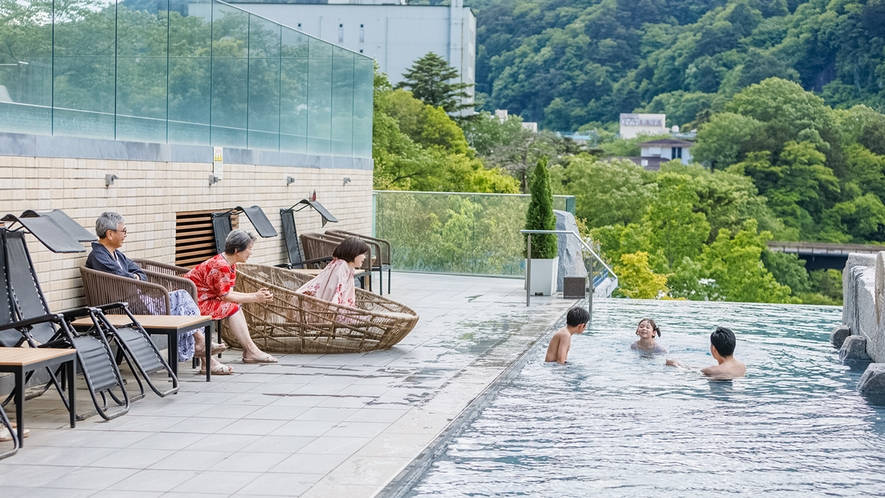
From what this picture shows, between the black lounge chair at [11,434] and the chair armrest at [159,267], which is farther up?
the chair armrest at [159,267]

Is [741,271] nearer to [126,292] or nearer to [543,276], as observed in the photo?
[543,276]

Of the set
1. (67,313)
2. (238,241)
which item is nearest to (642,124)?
(238,241)

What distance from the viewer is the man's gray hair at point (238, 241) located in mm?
8797

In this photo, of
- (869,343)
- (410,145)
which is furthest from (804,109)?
(869,343)

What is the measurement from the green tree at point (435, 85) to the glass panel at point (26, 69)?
6593cm

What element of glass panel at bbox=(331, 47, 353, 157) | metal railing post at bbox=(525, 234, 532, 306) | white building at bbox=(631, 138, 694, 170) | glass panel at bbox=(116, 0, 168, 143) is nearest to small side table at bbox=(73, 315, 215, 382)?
glass panel at bbox=(116, 0, 168, 143)

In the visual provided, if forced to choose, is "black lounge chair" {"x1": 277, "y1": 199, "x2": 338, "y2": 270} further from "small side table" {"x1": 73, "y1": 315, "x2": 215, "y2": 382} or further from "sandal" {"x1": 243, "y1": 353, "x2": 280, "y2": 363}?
"small side table" {"x1": 73, "y1": 315, "x2": 215, "y2": 382}

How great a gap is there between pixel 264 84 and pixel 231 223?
2.22 metres

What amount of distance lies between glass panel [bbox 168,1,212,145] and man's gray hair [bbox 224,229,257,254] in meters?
2.39

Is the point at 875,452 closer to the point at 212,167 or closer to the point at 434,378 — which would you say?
the point at 434,378

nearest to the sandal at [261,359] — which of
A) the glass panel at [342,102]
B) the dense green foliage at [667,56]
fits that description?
the glass panel at [342,102]

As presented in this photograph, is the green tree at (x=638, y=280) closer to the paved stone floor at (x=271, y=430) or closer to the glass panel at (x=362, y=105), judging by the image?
the glass panel at (x=362, y=105)

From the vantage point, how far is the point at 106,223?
328 inches

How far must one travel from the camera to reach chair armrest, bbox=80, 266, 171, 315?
805cm
